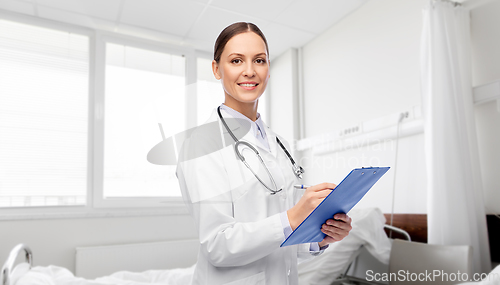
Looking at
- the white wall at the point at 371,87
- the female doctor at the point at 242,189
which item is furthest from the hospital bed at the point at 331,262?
the female doctor at the point at 242,189

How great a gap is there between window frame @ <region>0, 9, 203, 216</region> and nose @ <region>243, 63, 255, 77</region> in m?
2.46

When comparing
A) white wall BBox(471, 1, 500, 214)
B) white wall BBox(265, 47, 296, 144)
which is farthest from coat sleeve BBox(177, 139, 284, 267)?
white wall BBox(265, 47, 296, 144)

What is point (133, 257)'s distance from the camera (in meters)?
3.14

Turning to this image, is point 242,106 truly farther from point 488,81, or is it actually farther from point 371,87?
point 371,87

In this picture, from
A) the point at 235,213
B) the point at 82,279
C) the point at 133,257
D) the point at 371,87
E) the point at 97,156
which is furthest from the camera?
the point at 97,156

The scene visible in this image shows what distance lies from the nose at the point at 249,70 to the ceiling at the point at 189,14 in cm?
237

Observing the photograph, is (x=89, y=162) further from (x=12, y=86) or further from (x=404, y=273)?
(x=404, y=273)

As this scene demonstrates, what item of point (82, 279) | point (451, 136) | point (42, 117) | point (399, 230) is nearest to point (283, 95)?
point (399, 230)

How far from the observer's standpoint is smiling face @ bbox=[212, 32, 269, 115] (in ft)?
2.86

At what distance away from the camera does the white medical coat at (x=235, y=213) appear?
76 centimetres

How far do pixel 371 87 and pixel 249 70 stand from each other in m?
2.39

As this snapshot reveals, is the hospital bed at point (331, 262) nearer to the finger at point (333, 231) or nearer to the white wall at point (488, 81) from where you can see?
the white wall at point (488, 81)

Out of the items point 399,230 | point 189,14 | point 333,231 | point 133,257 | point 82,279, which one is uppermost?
point 189,14

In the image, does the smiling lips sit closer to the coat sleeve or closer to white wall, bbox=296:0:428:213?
the coat sleeve
